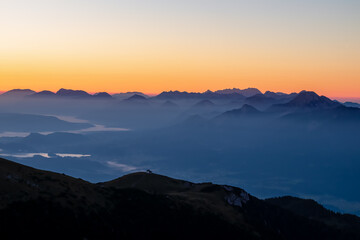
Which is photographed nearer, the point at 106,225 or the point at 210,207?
the point at 106,225

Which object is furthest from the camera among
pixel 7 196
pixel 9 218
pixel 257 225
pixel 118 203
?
pixel 257 225

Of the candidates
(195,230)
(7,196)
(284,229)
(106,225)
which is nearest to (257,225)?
(195,230)

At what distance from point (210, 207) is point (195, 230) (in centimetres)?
2020

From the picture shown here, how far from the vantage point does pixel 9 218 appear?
66.2 m

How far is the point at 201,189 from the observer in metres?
151

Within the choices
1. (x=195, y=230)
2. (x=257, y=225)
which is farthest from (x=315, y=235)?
(x=195, y=230)

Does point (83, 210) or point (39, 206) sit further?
point (83, 210)

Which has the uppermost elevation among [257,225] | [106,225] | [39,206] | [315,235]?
[39,206]

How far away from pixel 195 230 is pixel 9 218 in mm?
51173

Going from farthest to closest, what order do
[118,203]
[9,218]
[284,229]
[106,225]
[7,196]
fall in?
[284,229]
[118,203]
[106,225]
[7,196]
[9,218]

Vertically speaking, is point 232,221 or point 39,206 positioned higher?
point 39,206

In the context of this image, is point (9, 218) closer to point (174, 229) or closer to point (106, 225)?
point (106, 225)

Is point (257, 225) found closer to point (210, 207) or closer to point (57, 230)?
A: point (210, 207)

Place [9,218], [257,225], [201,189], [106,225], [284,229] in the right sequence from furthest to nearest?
[284,229]
[201,189]
[257,225]
[106,225]
[9,218]
